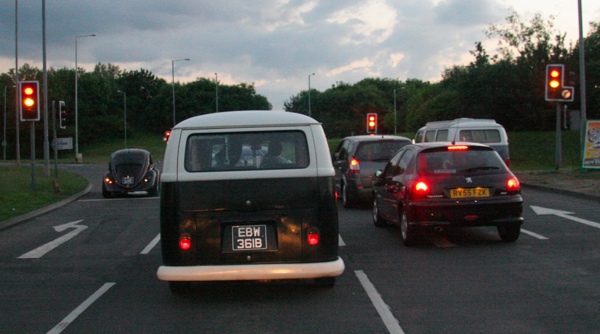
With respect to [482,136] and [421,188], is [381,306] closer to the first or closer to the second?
[421,188]

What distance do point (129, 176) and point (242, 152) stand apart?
16.2 meters

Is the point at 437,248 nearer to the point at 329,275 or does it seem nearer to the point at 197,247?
the point at 329,275

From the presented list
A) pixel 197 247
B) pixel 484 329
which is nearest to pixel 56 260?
pixel 197 247

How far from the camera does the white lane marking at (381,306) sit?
6.15 meters

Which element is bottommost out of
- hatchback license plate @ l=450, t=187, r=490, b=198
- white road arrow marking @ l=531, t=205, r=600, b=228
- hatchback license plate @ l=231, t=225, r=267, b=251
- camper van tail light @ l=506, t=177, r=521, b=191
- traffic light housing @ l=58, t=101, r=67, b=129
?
white road arrow marking @ l=531, t=205, r=600, b=228

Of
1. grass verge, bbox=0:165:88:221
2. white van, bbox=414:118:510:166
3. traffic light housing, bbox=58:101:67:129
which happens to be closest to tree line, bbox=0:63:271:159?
traffic light housing, bbox=58:101:67:129

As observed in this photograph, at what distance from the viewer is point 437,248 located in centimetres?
1071

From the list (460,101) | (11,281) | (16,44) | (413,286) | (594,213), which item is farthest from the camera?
(460,101)

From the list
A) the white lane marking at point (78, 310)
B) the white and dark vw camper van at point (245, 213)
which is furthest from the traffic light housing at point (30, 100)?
the white and dark vw camper van at point (245, 213)

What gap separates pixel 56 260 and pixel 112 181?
12.2 metres

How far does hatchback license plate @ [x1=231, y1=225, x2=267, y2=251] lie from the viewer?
698 centimetres

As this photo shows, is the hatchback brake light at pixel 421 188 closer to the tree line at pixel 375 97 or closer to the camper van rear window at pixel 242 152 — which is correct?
the camper van rear window at pixel 242 152

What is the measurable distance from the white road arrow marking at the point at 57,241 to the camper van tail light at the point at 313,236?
5579mm

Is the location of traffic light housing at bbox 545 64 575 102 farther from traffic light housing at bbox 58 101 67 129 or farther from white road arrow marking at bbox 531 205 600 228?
traffic light housing at bbox 58 101 67 129
